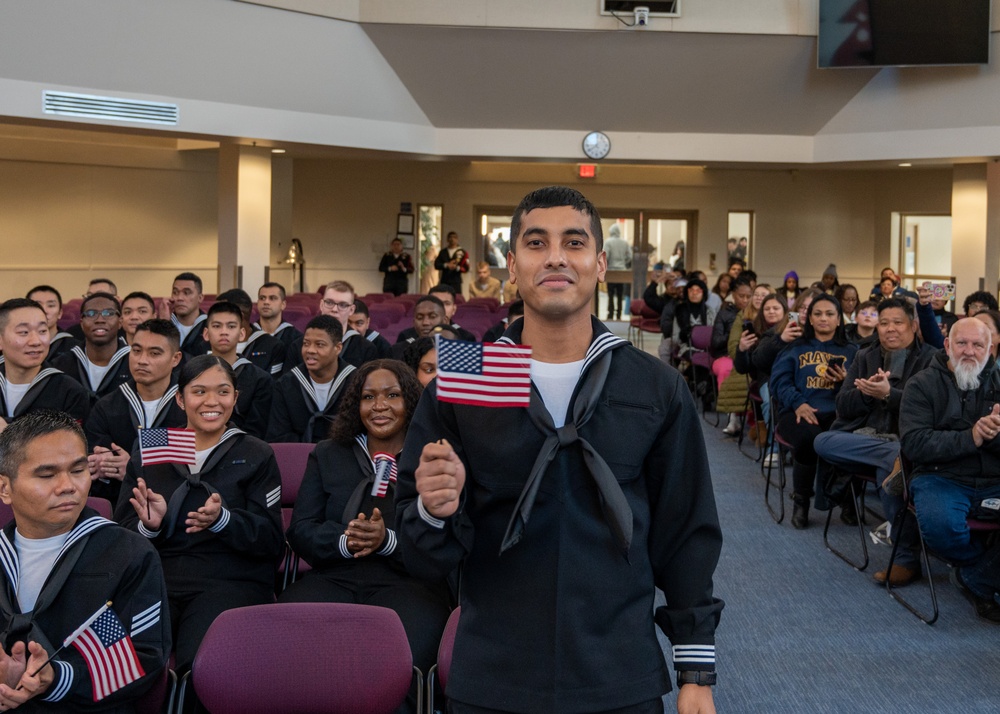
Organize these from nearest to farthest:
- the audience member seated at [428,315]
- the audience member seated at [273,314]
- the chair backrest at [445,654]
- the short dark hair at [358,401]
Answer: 1. the chair backrest at [445,654]
2. the short dark hair at [358,401]
3. the audience member seated at [428,315]
4. the audience member seated at [273,314]

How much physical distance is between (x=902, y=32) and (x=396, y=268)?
29.0ft

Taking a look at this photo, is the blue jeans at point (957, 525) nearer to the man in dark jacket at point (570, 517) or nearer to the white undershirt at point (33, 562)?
the man in dark jacket at point (570, 517)

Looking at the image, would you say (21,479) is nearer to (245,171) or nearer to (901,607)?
(901,607)

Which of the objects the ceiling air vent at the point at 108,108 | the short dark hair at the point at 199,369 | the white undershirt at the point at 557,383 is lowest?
the short dark hair at the point at 199,369

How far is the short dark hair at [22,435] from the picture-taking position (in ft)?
8.91

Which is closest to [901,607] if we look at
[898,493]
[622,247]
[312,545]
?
[898,493]

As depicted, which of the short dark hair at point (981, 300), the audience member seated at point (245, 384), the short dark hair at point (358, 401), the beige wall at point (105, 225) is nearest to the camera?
the short dark hair at point (358, 401)

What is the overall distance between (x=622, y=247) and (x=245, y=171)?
822cm

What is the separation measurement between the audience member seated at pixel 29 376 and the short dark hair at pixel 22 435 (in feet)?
7.98

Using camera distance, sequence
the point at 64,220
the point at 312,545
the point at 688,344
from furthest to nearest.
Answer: the point at 64,220, the point at 688,344, the point at 312,545

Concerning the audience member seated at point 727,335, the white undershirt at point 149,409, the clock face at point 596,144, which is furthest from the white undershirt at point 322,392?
the clock face at point 596,144

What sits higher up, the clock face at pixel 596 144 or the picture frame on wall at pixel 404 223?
the clock face at pixel 596 144

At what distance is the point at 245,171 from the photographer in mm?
14930

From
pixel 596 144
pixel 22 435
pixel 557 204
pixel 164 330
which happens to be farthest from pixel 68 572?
pixel 596 144
